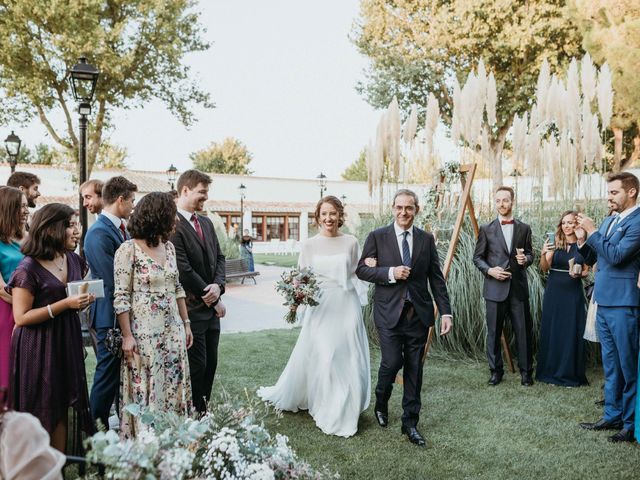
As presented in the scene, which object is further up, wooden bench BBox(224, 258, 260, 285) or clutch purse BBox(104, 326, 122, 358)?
clutch purse BBox(104, 326, 122, 358)

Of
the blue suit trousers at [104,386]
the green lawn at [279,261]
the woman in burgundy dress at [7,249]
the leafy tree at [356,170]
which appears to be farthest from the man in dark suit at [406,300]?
the leafy tree at [356,170]

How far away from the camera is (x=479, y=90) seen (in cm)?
754

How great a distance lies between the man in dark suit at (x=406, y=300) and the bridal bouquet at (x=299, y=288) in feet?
1.44

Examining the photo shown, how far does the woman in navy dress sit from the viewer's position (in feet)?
19.4

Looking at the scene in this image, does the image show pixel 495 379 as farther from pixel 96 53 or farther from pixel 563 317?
pixel 96 53

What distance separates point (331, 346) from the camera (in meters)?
4.70

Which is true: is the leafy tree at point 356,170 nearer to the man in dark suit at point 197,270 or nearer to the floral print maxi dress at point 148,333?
the man in dark suit at point 197,270

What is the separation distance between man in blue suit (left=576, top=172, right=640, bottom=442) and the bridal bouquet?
2.46 metres

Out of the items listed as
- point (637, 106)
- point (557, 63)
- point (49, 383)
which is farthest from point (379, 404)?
point (557, 63)

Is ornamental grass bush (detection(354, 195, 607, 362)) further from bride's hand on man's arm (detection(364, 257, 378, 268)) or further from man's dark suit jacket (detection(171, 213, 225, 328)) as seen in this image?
man's dark suit jacket (detection(171, 213, 225, 328))

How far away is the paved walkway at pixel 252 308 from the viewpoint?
982 cm

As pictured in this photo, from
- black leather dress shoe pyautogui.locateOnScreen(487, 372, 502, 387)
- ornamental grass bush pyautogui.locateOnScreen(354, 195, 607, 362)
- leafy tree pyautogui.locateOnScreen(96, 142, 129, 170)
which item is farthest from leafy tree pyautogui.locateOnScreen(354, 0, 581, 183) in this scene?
leafy tree pyautogui.locateOnScreen(96, 142, 129, 170)

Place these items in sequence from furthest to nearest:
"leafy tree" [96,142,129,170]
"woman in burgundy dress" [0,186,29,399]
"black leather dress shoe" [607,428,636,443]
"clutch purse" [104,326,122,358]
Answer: "leafy tree" [96,142,129,170], "black leather dress shoe" [607,428,636,443], "clutch purse" [104,326,122,358], "woman in burgundy dress" [0,186,29,399]

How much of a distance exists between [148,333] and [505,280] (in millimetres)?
4118
